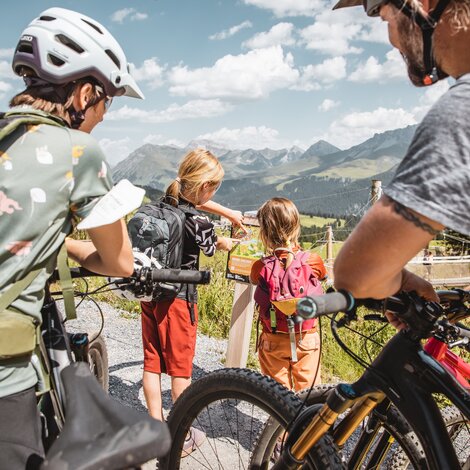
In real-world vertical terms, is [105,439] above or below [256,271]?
above

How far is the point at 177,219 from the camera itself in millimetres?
3457

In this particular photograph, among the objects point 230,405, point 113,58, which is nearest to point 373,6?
point 113,58

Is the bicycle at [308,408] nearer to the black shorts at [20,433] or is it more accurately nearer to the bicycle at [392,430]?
the bicycle at [392,430]

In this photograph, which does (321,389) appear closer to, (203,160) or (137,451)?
(137,451)

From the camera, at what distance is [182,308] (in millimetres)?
3557

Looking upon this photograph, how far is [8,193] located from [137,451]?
837mm

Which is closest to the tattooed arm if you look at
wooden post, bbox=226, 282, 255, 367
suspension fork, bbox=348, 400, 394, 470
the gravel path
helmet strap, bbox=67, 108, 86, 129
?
suspension fork, bbox=348, 400, 394, 470

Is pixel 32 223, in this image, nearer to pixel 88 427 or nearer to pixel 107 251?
pixel 107 251

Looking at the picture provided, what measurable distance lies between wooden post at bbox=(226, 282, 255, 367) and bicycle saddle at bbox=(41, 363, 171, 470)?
3.20 m

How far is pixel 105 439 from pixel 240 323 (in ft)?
11.3

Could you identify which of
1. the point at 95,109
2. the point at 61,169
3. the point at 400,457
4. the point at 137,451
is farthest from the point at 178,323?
the point at 137,451

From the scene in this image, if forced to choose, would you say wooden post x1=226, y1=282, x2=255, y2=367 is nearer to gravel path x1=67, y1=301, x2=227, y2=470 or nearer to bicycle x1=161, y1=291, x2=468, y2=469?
gravel path x1=67, y1=301, x2=227, y2=470

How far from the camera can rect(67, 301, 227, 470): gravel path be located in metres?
4.59

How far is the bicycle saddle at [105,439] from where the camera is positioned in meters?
1.08
